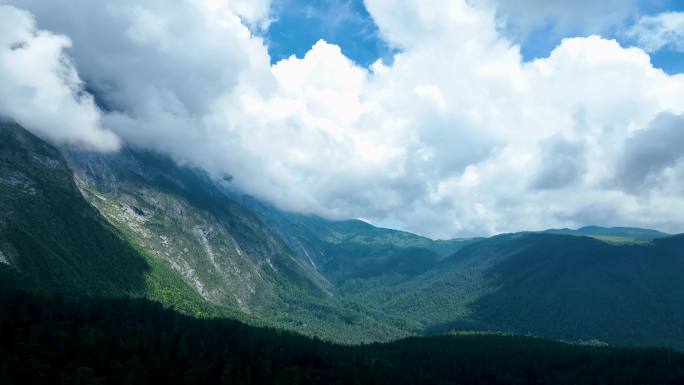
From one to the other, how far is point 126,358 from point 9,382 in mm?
46388

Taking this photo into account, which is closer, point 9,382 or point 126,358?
point 9,382

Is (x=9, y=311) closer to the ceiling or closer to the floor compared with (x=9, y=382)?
closer to the ceiling

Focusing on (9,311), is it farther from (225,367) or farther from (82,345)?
(225,367)

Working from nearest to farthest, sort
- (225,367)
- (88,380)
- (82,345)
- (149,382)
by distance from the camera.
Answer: (88,380), (149,382), (82,345), (225,367)

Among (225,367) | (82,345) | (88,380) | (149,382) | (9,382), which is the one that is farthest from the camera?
(225,367)

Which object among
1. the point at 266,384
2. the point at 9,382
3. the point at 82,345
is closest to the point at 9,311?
the point at 82,345

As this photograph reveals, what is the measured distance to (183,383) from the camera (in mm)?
174375

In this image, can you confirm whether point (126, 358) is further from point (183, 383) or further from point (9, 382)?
point (9, 382)

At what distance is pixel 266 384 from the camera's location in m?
195

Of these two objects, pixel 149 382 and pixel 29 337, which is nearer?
pixel 149 382

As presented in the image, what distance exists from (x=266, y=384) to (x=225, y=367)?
1731 cm

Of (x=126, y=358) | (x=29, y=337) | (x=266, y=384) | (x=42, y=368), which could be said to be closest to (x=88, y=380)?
(x=42, y=368)

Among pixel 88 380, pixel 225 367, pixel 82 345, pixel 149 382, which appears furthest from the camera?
pixel 225 367

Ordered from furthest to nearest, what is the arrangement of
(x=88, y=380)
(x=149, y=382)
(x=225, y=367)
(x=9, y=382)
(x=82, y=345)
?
(x=225, y=367) < (x=82, y=345) < (x=149, y=382) < (x=88, y=380) < (x=9, y=382)
